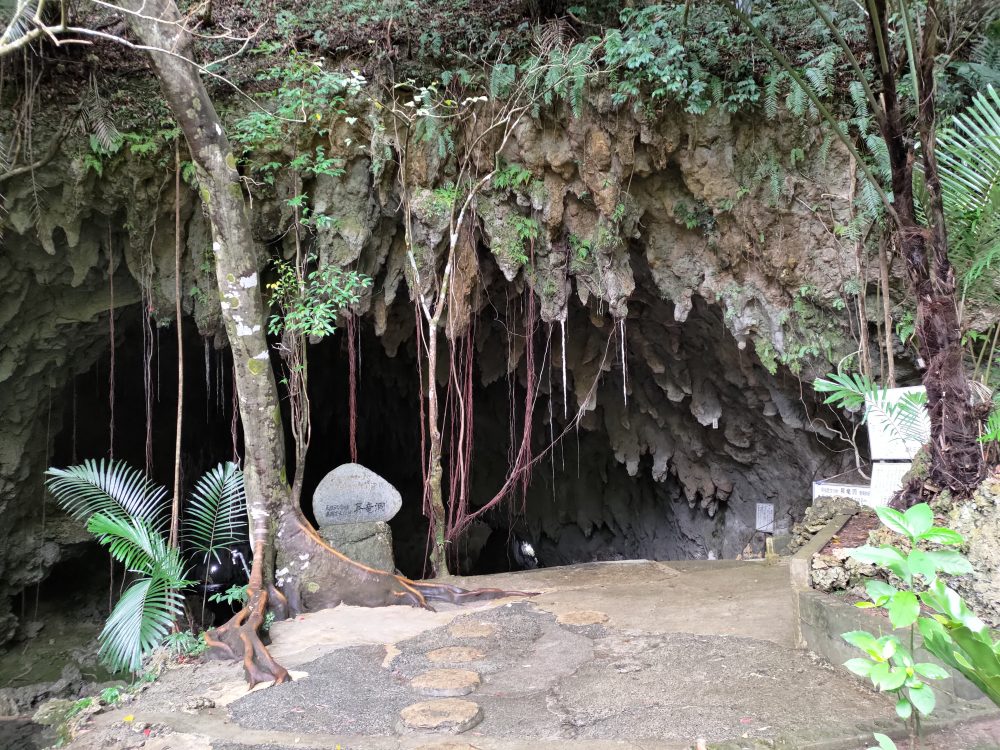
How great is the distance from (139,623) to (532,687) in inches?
98.9

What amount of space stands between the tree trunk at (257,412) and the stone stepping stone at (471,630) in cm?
70

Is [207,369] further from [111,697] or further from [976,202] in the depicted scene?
[976,202]

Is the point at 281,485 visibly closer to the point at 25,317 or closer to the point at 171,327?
the point at 25,317

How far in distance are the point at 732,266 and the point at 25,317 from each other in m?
6.49

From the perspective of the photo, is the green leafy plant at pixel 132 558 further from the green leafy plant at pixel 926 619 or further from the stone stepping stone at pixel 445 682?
the green leafy plant at pixel 926 619

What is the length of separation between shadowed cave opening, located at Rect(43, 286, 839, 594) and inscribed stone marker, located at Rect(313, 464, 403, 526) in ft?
3.95

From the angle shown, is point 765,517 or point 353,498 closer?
point 353,498

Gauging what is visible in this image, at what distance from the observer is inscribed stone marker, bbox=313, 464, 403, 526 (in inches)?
240

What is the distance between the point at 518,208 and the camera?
6.55 m

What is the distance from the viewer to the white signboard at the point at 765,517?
8.30 m

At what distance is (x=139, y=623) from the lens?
4.31m

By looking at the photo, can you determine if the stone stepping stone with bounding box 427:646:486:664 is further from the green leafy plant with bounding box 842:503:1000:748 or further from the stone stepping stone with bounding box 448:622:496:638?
the green leafy plant with bounding box 842:503:1000:748

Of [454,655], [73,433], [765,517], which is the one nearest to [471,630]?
[454,655]

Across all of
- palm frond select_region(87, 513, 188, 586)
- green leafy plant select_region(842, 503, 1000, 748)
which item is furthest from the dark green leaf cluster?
palm frond select_region(87, 513, 188, 586)
